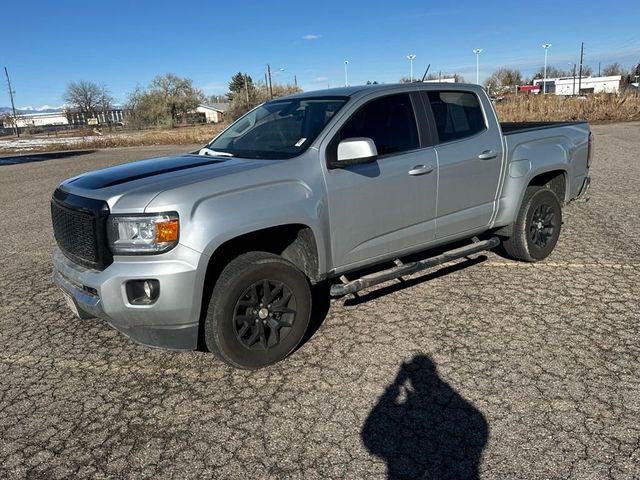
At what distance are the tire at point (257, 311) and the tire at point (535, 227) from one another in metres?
2.68

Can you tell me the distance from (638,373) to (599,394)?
0.43 meters

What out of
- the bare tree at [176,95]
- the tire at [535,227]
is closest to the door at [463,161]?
the tire at [535,227]

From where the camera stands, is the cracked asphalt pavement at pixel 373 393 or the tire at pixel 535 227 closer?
the cracked asphalt pavement at pixel 373 393

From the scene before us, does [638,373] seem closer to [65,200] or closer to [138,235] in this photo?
[138,235]

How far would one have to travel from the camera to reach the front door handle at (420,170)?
14.0 ft

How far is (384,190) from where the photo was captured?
4098 millimetres

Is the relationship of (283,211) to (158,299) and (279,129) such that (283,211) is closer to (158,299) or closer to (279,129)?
(158,299)

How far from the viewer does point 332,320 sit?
4.46 m

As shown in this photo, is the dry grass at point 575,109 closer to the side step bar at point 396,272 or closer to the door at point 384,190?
the side step bar at point 396,272

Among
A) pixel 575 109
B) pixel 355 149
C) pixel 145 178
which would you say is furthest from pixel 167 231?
pixel 575 109

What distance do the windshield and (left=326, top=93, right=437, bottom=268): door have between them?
24 centimetres

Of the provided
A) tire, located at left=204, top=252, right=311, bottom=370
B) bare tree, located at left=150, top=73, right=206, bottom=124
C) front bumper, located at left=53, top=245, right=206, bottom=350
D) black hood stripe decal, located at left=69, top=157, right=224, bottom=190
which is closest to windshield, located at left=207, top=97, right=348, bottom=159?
black hood stripe decal, located at left=69, top=157, right=224, bottom=190

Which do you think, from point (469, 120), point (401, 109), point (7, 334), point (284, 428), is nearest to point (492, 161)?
point (469, 120)

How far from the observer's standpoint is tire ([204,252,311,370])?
11.1 ft
